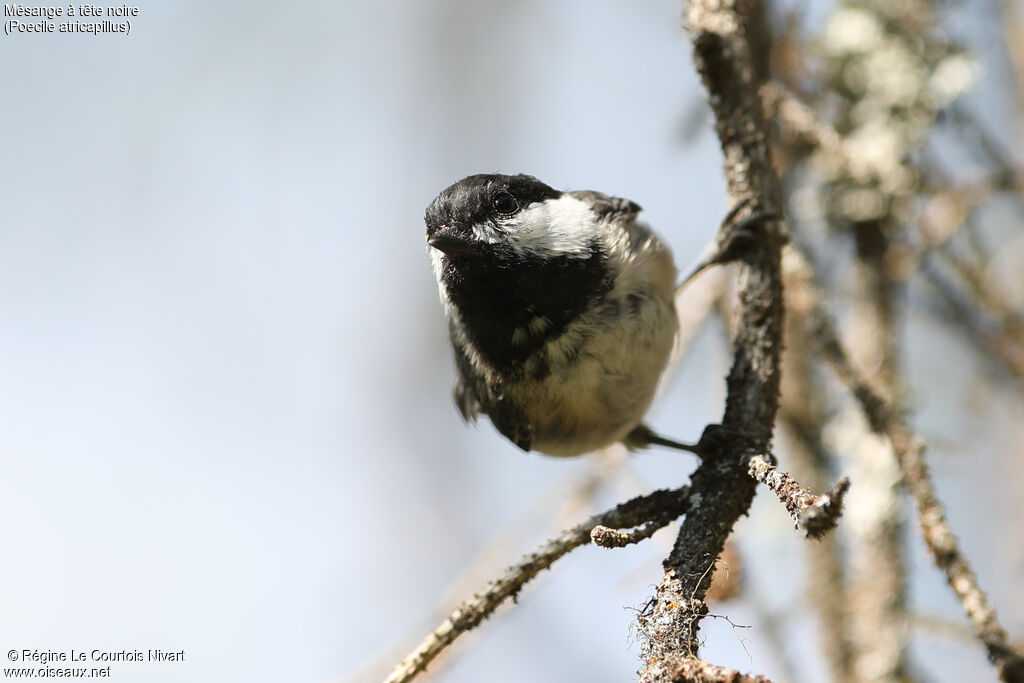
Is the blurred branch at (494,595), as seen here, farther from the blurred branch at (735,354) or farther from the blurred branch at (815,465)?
the blurred branch at (815,465)

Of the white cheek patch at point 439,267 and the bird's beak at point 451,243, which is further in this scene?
the white cheek patch at point 439,267

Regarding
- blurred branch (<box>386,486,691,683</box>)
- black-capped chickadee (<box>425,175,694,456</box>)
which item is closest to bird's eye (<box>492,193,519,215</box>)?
black-capped chickadee (<box>425,175,694,456</box>)

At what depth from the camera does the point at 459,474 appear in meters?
5.91

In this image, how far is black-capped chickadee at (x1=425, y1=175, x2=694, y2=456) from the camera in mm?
2184

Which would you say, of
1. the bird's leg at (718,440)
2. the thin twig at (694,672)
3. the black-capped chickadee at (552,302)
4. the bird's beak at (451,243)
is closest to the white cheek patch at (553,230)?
the black-capped chickadee at (552,302)

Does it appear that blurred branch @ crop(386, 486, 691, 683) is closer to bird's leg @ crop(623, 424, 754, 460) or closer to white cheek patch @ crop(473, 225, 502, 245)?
bird's leg @ crop(623, 424, 754, 460)

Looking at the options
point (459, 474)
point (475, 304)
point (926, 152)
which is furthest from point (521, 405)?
point (459, 474)

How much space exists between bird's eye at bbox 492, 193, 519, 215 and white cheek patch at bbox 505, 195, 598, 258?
3 cm

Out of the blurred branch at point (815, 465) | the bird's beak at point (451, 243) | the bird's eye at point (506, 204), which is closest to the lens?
the bird's beak at point (451, 243)

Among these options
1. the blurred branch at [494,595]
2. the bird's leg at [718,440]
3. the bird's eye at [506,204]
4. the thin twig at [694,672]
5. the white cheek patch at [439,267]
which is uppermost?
the bird's eye at [506,204]

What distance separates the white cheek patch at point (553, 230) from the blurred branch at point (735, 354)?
39 cm

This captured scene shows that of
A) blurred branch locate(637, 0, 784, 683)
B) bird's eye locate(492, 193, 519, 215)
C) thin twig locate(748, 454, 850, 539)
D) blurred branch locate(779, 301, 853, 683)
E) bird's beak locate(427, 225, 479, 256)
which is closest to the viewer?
thin twig locate(748, 454, 850, 539)

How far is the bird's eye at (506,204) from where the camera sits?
2.24 m

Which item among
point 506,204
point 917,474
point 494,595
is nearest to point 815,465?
point 917,474
